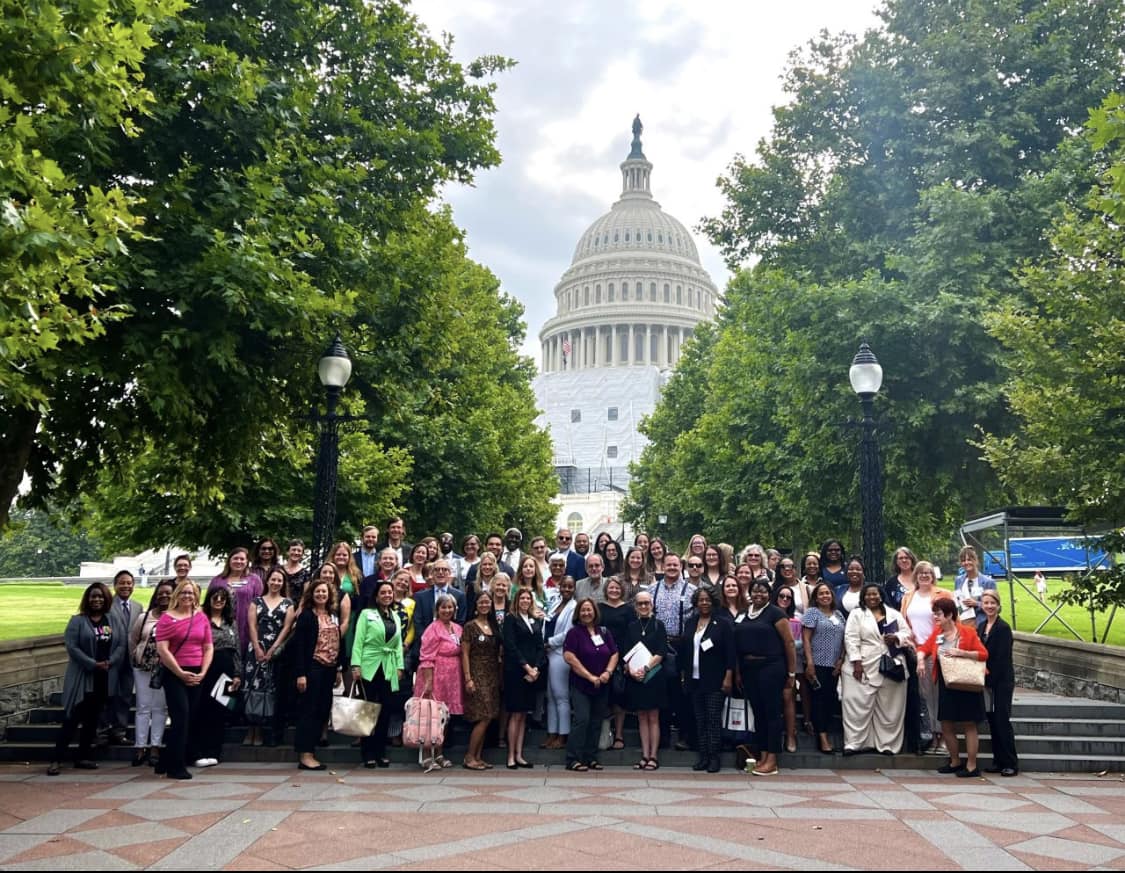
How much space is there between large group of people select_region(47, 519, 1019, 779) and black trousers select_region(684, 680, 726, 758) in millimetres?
15

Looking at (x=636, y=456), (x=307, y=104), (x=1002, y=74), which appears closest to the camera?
(x=307, y=104)

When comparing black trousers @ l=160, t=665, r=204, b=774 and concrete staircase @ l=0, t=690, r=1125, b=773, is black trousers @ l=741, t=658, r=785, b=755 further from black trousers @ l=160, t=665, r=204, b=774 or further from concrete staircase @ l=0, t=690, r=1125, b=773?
black trousers @ l=160, t=665, r=204, b=774

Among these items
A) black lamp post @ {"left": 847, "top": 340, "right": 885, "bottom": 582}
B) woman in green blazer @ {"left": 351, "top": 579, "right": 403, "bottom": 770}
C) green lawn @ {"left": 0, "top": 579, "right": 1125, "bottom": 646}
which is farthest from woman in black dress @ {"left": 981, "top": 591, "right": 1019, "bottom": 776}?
green lawn @ {"left": 0, "top": 579, "right": 1125, "bottom": 646}

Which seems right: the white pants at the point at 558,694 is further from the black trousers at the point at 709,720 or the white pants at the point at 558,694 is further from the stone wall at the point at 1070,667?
the stone wall at the point at 1070,667

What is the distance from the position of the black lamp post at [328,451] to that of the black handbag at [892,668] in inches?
269

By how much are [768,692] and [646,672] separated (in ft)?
4.30

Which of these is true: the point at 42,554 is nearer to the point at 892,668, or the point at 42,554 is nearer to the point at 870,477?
the point at 870,477

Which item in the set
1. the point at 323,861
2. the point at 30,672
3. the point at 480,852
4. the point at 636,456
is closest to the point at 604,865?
the point at 480,852

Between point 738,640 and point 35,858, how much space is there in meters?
6.80

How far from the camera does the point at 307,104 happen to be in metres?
12.9

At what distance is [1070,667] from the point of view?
48.3ft

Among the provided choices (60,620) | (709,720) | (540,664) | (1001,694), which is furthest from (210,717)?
(60,620)

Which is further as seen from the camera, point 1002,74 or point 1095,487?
point 1002,74

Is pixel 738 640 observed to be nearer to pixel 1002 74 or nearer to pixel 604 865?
pixel 604 865
